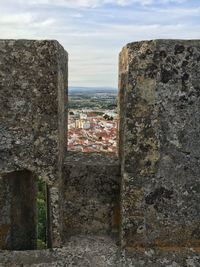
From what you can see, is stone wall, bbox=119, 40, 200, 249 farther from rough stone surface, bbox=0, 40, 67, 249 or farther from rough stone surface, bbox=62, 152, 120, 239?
rough stone surface, bbox=0, 40, 67, 249

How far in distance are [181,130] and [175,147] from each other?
A: 19 cm

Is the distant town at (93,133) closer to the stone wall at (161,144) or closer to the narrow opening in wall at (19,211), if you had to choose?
the narrow opening in wall at (19,211)

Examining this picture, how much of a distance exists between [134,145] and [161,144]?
0.91 feet

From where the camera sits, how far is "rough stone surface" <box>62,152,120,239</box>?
15.9 ft

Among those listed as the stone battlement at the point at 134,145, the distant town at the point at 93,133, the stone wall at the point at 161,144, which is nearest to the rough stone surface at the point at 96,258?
the stone battlement at the point at 134,145

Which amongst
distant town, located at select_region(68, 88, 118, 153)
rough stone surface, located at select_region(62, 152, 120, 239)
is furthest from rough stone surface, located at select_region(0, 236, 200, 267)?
distant town, located at select_region(68, 88, 118, 153)

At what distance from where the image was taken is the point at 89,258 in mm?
4469

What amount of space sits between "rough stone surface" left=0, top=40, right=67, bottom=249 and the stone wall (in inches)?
28.7

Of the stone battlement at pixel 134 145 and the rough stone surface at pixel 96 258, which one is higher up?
the stone battlement at pixel 134 145

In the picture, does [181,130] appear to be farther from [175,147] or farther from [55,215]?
[55,215]

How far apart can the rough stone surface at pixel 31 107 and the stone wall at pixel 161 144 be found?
2.40 ft

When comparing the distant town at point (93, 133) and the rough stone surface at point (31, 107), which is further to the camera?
the distant town at point (93, 133)

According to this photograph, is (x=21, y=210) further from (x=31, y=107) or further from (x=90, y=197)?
(x=31, y=107)

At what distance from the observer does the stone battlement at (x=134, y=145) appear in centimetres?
420
